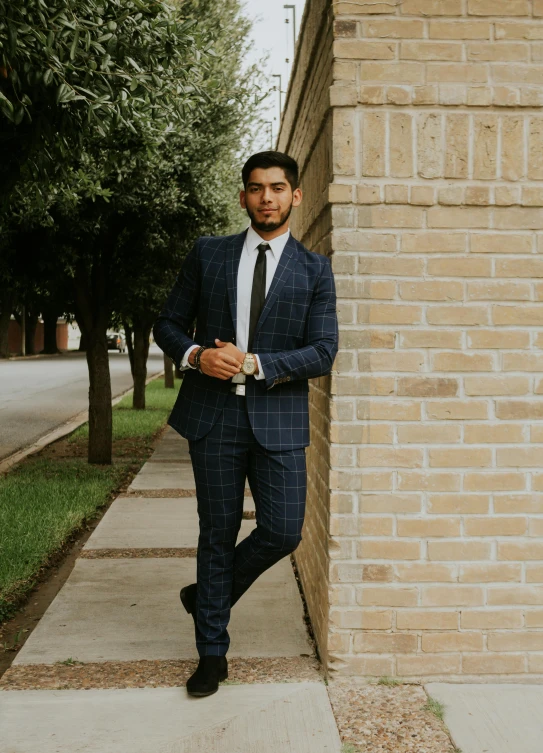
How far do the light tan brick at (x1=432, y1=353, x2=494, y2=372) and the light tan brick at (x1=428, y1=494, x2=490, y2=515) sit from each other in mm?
540

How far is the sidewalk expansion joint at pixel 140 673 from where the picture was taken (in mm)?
3611

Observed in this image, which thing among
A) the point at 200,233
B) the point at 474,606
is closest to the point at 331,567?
the point at 474,606

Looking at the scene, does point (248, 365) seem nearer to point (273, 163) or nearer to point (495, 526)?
point (273, 163)

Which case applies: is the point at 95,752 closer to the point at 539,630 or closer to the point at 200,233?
the point at 539,630

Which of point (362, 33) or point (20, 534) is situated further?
point (20, 534)

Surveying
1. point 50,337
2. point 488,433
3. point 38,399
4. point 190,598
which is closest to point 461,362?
point 488,433

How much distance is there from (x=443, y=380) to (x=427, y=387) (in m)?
0.07

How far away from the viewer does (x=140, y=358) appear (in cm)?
1689

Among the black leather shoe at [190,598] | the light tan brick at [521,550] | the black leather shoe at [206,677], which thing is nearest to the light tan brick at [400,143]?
the light tan brick at [521,550]

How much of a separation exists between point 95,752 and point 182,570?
2602mm

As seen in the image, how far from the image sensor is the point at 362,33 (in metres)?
3.59

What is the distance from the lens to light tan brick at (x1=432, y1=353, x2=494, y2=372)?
145 inches

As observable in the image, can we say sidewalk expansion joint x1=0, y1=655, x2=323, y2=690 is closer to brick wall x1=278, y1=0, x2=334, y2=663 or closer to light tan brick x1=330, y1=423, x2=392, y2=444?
brick wall x1=278, y1=0, x2=334, y2=663

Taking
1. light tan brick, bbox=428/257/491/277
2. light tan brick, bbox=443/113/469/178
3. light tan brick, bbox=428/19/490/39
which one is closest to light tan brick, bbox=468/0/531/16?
light tan brick, bbox=428/19/490/39
